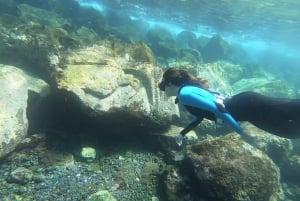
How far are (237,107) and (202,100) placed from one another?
3.12 ft

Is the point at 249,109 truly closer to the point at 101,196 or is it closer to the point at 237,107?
Answer: the point at 237,107

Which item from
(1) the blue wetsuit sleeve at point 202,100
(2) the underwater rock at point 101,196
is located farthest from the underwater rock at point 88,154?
(1) the blue wetsuit sleeve at point 202,100

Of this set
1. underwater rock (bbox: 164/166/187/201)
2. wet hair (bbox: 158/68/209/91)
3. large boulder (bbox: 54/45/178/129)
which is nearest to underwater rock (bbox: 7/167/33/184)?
large boulder (bbox: 54/45/178/129)

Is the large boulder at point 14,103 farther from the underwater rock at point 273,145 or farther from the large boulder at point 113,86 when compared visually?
the underwater rock at point 273,145

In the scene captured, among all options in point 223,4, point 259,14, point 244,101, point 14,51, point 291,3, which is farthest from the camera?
point 259,14

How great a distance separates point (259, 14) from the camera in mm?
28781

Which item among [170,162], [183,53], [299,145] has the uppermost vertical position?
[183,53]

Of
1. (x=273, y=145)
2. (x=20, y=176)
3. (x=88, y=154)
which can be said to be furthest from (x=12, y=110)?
(x=273, y=145)

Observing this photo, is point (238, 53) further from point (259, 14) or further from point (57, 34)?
point (57, 34)

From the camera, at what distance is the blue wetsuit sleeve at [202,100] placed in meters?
4.96

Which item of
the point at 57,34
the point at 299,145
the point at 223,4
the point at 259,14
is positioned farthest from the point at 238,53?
the point at 57,34

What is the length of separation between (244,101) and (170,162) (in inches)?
88.3

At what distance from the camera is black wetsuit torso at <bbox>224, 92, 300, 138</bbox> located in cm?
515

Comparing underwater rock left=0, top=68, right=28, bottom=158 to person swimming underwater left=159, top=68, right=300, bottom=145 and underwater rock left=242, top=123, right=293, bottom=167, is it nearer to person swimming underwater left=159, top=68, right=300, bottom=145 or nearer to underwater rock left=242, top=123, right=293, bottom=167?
person swimming underwater left=159, top=68, right=300, bottom=145
